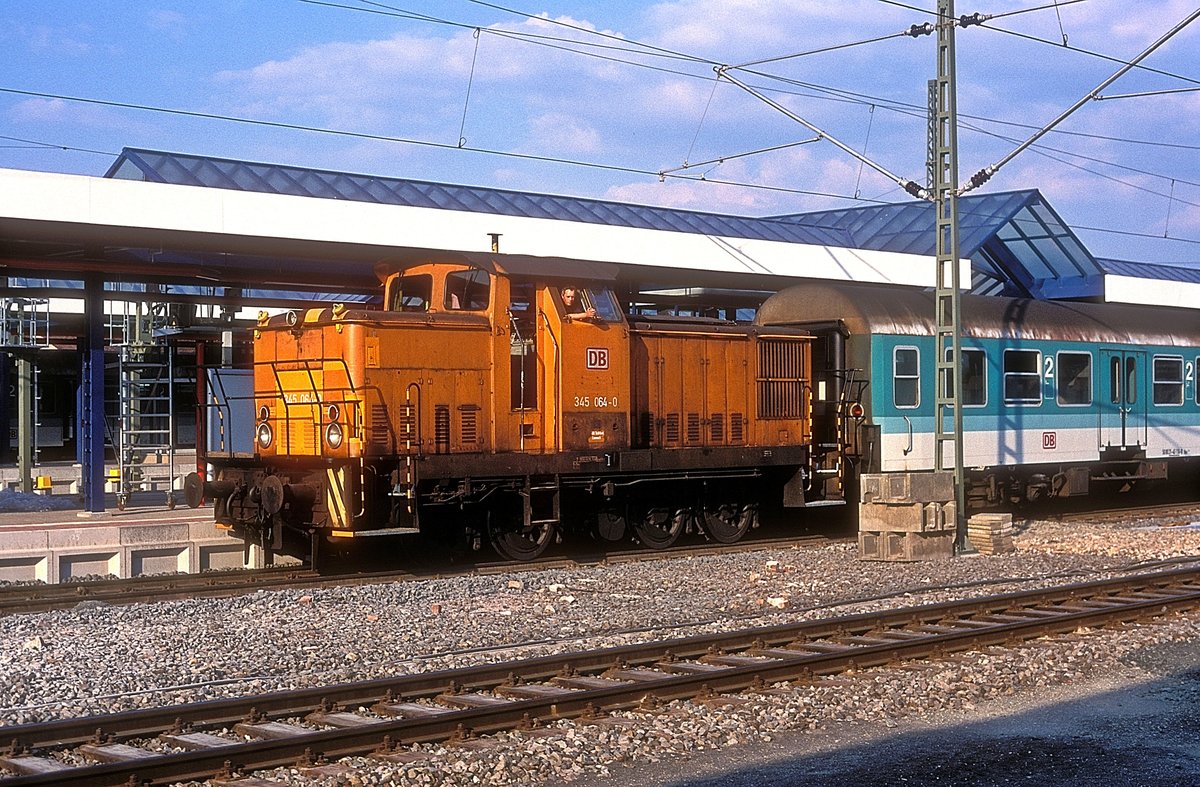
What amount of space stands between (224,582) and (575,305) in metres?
4.93

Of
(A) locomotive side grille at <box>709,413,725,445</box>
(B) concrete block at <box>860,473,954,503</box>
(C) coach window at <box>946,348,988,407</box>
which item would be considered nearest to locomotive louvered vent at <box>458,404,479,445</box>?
(A) locomotive side grille at <box>709,413,725,445</box>

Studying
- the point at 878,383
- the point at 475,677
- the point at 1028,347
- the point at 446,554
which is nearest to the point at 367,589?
the point at 446,554

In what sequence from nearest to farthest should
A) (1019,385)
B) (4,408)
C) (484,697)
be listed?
1. (484,697)
2. (1019,385)
3. (4,408)

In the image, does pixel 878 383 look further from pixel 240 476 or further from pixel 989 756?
pixel 989 756

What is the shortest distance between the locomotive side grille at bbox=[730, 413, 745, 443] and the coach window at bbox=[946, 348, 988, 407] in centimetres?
385

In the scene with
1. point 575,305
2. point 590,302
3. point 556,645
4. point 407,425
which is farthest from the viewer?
point 590,302

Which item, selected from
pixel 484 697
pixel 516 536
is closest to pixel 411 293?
pixel 516 536

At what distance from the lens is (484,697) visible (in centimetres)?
795

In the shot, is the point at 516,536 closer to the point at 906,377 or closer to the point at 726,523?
A: the point at 726,523

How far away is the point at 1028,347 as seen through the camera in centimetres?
1964

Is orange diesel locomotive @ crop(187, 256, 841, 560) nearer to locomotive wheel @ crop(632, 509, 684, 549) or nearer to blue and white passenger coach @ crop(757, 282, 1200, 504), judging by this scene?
locomotive wheel @ crop(632, 509, 684, 549)

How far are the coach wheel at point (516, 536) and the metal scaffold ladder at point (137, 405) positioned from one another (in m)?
6.03

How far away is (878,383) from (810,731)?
417 inches

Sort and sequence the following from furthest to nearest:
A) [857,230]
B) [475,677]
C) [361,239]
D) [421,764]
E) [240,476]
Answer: [857,230], [361,239], [240,476], [475,677], [421,764]
